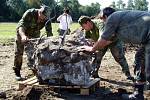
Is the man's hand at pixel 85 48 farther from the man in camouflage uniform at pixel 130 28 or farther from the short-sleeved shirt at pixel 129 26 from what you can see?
the short-sleeved shirt at pixel 129 26

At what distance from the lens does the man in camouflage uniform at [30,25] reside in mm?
10462

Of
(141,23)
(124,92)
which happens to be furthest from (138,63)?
(141,23)

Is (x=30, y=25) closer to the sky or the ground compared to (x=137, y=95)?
closer to the sky

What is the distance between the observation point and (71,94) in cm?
951

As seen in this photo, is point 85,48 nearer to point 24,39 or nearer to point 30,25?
point 24,39

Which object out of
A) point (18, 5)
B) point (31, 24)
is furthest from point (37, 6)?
point (31, 24)

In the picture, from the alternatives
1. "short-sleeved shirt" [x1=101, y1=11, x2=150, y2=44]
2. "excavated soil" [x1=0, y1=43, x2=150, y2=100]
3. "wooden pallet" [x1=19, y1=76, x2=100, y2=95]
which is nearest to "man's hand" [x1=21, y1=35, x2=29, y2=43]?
"wooden pallet" [x1=19, y1=76, x2=100, y2=95]

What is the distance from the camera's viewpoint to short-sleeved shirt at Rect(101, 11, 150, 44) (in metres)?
7.61

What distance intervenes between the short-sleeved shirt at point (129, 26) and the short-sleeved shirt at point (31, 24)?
3340 millimetres

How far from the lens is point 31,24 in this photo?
430 inches

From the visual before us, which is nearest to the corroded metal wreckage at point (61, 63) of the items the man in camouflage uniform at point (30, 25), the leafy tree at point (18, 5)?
the man in camouflage uniform at point (30, 25)

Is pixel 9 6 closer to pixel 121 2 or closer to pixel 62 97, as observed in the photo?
pixel 121 2

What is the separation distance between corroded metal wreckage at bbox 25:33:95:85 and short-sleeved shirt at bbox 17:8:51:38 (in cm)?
140

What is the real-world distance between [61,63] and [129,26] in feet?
6.83
